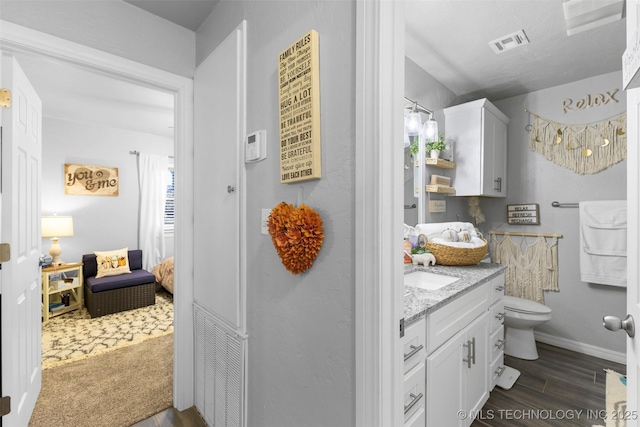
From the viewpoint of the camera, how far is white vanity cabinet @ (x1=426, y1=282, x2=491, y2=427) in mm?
1286

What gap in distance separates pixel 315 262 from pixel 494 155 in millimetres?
2570

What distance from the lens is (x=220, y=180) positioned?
1561 millimetres

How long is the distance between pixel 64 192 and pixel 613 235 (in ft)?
20.2

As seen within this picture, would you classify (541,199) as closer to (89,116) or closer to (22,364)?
(22,364)

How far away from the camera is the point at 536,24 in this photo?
1896mm

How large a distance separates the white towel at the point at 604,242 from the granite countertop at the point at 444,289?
1.18 m

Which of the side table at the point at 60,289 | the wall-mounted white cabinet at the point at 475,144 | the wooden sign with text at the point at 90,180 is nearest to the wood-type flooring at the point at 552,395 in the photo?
the wall-mounted white cabinet at the point at 475,144

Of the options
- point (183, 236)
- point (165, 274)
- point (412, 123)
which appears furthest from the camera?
point (165, 274)

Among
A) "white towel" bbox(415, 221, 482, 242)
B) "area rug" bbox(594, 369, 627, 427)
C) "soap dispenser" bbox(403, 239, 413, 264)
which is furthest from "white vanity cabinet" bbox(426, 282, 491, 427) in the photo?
"area rug" bbox(594, 369, 627, 427)

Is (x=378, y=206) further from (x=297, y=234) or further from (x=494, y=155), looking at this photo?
(x=494, y=155)

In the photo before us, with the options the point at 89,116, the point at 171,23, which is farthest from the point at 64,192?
the point at 171,23

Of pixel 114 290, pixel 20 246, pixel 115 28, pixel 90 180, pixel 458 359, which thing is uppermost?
pixel 115 28

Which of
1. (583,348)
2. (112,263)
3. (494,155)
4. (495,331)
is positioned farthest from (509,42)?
(112,263)

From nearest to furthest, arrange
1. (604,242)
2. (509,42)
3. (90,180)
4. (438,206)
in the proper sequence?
(509,42) < (604,242) < (438,206) < (90,180)
